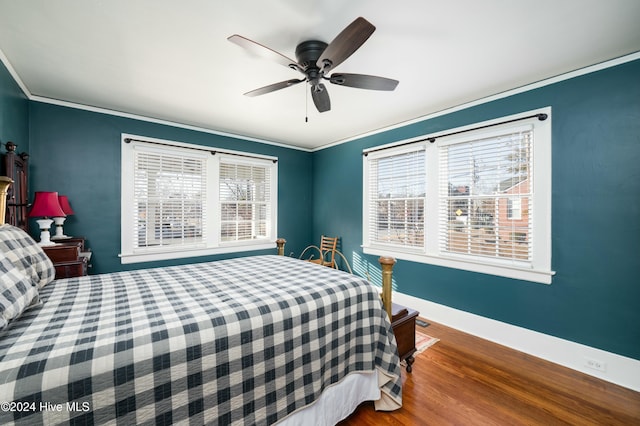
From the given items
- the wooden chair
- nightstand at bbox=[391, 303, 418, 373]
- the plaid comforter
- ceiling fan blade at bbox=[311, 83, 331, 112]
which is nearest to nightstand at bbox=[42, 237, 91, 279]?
the plaid comforter

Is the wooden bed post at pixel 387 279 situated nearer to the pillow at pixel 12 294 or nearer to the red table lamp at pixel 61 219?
the pillow at pixel 12 294

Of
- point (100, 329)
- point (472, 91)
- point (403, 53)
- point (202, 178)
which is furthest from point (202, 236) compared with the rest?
point (472, 91)

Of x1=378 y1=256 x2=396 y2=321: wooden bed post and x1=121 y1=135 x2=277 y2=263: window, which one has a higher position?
x1=121 y1=135 x2=277 y2=263: window

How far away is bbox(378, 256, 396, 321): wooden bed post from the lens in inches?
73.5

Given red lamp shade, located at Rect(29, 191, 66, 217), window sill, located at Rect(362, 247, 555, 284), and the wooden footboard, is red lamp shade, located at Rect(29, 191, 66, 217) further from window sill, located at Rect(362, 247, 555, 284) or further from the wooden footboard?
window sill, located at Rect(362, 247, 555, 284)

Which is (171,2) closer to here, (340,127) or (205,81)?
(205,81)

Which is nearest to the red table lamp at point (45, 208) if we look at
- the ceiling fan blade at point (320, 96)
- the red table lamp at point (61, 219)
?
the red table lamp at point (61, 219)

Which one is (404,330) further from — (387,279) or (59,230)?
(59,230)

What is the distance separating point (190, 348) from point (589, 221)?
123 inches

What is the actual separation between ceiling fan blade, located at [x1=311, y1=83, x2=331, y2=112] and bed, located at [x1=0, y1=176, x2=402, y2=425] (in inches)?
56.3

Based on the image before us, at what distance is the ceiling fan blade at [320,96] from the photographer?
6.54 feet

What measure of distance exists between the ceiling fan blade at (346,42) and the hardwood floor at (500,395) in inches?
93.6

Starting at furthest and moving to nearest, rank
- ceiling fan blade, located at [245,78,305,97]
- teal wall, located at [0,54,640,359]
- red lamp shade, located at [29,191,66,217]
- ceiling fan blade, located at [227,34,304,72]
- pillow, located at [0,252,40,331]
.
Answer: red lamp shade, located at [29,191,66,217]
teal wall, located at [0,54,640,359]
ceiling fan blade, located at [245,78,305,97]
ceiling fan blade, located at [227,34,304,72]
pillow, located at [0,252,40,331]

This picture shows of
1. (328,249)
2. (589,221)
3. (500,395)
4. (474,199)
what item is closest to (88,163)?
(328,249)
